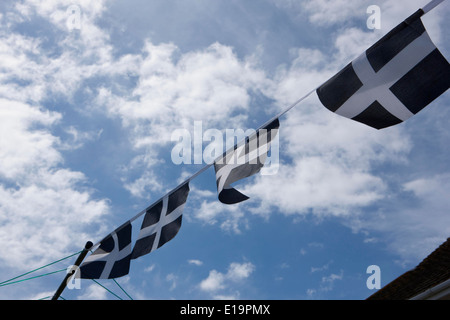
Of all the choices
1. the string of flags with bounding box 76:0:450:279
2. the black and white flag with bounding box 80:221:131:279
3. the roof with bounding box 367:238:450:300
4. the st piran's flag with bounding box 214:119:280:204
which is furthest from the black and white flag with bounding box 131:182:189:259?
the roof with bounding box 367:238:450:300

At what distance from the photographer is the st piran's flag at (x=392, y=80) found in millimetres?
4047

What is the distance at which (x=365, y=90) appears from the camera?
4.29 metres

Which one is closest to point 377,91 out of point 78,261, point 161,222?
point 161,222

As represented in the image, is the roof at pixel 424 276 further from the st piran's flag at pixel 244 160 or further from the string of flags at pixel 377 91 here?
the st piran's flag at pixel 244 160

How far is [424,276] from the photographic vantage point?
5.82 m

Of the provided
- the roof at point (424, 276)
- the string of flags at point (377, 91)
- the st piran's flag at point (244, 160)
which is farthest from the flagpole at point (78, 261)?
the roof at point (424, 276)

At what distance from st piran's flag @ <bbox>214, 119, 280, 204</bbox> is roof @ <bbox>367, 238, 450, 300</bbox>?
3.23m

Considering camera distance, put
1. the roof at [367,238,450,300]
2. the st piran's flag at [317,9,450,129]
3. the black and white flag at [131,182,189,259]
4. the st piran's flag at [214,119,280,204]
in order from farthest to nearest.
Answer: the roof at [367,238,450,300], the black and white flag at [131,182,189,259], the st piran's flag at [214,119,280,204], the st piran's flag at [317,9,450,129]

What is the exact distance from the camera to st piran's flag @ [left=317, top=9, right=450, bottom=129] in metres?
4.05

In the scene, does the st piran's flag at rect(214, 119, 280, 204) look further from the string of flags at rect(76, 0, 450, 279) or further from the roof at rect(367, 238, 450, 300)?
the roof at rect(367, 238, 450, 300)

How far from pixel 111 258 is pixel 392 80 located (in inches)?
176
